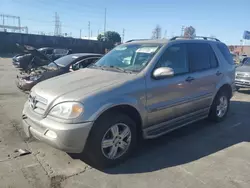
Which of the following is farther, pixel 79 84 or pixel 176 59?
pixel 176 59

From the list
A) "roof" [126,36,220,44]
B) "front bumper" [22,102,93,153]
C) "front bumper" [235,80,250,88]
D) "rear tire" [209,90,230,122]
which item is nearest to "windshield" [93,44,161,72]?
"roof" [126,36,220,44]

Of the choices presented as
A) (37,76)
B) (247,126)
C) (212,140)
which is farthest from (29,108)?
(247,126)

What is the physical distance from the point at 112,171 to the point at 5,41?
3753cm

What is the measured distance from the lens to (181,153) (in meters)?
4.06

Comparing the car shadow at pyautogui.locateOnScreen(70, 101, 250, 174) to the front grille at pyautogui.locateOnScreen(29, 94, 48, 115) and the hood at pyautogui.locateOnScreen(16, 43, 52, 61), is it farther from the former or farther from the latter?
the hood at pyautogui.locateOnScreen(16, 43, 52, 61)

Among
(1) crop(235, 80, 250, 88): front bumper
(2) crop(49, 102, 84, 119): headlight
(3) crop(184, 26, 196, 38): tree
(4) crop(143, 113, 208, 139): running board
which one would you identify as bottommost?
(1) crop(235, 80, 250, 88): front bumper

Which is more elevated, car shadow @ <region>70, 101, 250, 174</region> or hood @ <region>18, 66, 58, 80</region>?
hood @ <region>18, 66, 58, 80</region>

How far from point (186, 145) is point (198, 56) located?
1794 mm

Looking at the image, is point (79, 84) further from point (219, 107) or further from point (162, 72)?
point (219, 107)

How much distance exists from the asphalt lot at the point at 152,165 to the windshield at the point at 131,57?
1.42m

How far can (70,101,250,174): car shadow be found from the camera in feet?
11.9

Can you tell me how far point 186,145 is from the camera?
4395 millimetres

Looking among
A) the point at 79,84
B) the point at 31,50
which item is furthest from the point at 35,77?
the point at 79,84

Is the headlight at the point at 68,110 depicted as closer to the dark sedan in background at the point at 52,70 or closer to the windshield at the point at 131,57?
the windshield at the point at 131,57
